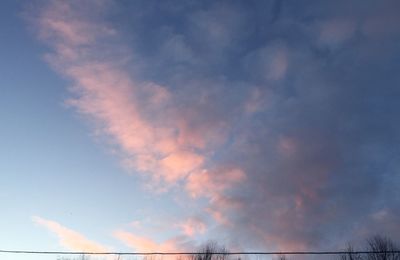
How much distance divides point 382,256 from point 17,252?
224ft

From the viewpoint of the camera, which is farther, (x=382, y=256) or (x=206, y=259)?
(x=206, y=259)

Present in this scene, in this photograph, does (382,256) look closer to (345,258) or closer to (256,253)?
(345,258)

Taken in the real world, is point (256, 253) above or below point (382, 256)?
below

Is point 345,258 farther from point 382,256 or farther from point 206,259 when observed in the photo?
point 206,259

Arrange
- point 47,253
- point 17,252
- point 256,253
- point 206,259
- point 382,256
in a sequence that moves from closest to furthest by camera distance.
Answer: point 256,253 → point 47,253 → point 17,252 → point 382,256 → point 206,259

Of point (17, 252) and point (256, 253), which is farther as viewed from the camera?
point (17, 252)

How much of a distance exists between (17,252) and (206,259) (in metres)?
55.1

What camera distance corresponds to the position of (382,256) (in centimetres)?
7894

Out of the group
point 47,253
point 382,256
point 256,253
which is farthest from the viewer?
point 382,256

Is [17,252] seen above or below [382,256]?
below

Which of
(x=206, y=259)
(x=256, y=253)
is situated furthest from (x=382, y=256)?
(x=256, y=253)

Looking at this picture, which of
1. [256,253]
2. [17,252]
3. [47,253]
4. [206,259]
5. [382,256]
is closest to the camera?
[256,253]

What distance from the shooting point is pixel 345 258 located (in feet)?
270

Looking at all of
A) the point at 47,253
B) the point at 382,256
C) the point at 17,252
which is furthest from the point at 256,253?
the point at 382,256
